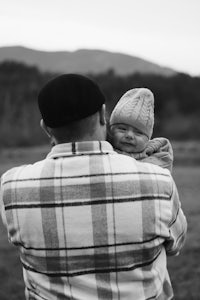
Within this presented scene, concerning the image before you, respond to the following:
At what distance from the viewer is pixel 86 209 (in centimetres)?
149

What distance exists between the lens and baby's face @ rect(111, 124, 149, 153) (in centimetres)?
203

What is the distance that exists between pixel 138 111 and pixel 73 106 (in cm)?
64

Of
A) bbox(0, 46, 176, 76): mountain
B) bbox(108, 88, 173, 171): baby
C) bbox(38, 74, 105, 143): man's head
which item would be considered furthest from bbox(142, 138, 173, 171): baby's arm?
bbox(0, 46, 176, 76): mountain

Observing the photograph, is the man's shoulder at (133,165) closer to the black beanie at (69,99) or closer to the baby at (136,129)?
the black beanie at (69,99)

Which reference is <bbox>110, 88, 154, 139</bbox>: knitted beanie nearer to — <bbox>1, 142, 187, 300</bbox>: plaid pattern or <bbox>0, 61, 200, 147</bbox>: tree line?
<bbox>1, 142, 187, 300</bbox>: plaid pattern

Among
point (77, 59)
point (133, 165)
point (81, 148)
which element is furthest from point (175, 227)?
point (77, 59)

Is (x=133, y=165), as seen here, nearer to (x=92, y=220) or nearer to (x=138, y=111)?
(x=92, y=220)

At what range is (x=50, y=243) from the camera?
1.52 meters

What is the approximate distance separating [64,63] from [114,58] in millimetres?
5415

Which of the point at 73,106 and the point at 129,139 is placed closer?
the point at 73,106

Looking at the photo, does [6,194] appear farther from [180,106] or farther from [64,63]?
[64,63]

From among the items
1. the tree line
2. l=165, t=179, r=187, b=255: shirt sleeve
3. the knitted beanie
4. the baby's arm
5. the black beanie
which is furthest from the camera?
the tree line

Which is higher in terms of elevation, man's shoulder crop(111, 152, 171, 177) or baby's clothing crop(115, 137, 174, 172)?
man's shoulder crop(111, 152, 171, 177)

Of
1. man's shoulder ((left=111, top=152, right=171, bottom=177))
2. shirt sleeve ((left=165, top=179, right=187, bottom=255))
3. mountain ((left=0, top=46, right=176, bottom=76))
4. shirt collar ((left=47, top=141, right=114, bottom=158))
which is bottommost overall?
mountain ((left=0, top=46, right=176, bottom=76))
